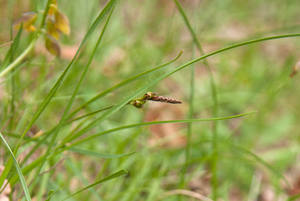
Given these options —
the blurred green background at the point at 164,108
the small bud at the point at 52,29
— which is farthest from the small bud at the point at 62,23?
the blurred green background at the point at 164,108

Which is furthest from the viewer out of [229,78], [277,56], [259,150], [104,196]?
[277,56]

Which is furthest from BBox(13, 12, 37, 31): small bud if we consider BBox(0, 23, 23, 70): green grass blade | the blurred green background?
the blurred green background

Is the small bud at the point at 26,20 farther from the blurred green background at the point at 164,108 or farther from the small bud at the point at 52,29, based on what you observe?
the blurred green background at the point at 164,108

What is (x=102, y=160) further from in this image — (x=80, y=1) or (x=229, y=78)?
(x=80, y=1)

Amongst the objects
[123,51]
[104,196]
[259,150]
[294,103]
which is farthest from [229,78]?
[104,196]

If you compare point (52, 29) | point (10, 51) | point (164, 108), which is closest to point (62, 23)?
point (52, 29)

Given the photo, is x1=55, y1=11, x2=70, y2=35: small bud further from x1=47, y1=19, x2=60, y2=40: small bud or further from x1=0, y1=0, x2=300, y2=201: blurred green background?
x1=0, y1=0, x2=300, y2=201: blurred green background

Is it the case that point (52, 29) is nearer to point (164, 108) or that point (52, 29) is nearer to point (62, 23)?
point (62, 23)

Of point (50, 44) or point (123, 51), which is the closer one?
point (50, 44)
